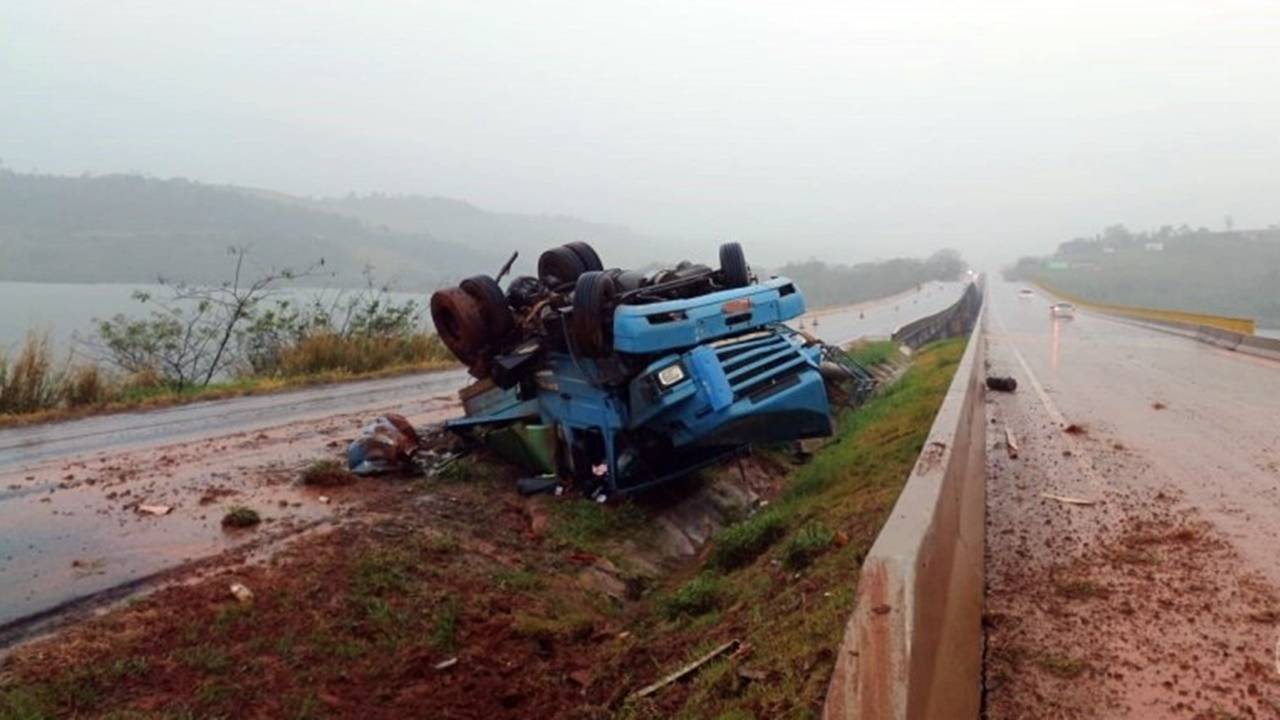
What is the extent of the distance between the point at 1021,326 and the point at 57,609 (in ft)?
117

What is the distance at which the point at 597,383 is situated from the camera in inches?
272

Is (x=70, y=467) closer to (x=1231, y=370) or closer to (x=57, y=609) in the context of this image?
(x=57, y=609)

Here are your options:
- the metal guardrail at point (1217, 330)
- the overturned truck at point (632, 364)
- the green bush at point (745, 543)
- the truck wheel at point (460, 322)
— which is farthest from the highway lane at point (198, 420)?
the metal guardrail at point (1217, 330)

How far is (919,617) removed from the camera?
99.0 inches

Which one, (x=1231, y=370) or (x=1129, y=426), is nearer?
(x=1129, y=426)

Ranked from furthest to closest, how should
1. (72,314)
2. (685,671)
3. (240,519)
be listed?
(72,314)
(240,519)
(685,671)

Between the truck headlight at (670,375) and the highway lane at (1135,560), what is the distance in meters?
2.30

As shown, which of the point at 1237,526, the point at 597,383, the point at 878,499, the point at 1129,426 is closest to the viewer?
the point at 1237,526

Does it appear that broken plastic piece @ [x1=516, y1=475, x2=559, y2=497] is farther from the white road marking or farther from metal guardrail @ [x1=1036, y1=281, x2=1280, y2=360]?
metal guardrail @ [x1=1036, y1=281, x2=1280, y2=360]

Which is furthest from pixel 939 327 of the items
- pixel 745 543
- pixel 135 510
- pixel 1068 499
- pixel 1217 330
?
pixel 135 510

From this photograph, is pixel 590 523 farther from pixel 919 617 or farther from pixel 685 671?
pixel 919 617

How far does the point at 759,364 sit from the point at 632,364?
3.33ft

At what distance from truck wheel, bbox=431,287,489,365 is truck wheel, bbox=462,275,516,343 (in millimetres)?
45

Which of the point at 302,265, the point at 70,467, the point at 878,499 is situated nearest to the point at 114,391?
the point at 70,467
